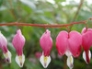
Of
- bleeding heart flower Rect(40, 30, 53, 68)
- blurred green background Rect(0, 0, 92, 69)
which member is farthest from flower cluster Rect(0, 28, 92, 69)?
blurred green background Rect(0, 0, 92, 69)

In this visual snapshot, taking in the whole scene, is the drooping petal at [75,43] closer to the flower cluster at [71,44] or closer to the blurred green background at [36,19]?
the flower cluster at [71,44]

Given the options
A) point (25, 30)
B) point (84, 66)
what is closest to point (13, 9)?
point (25, 30)

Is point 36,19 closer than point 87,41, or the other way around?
point 87,41

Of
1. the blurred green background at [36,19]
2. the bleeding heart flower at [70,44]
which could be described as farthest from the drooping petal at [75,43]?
the blurred green background at [36,19]

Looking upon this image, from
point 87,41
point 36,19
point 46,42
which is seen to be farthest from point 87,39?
point 36,19

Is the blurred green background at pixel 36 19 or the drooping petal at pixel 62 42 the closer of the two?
the drooping petal at pixel 62 42

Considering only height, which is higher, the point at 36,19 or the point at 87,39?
the point at 87,39

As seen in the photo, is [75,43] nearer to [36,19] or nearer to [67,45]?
[67,45]

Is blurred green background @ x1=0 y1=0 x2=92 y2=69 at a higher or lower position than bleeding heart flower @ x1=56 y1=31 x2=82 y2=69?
lower

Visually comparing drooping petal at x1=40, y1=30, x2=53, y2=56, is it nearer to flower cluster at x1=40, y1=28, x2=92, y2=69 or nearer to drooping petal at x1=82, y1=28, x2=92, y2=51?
flower cluster at x1=40, y1=28, x2=92, y2=69
